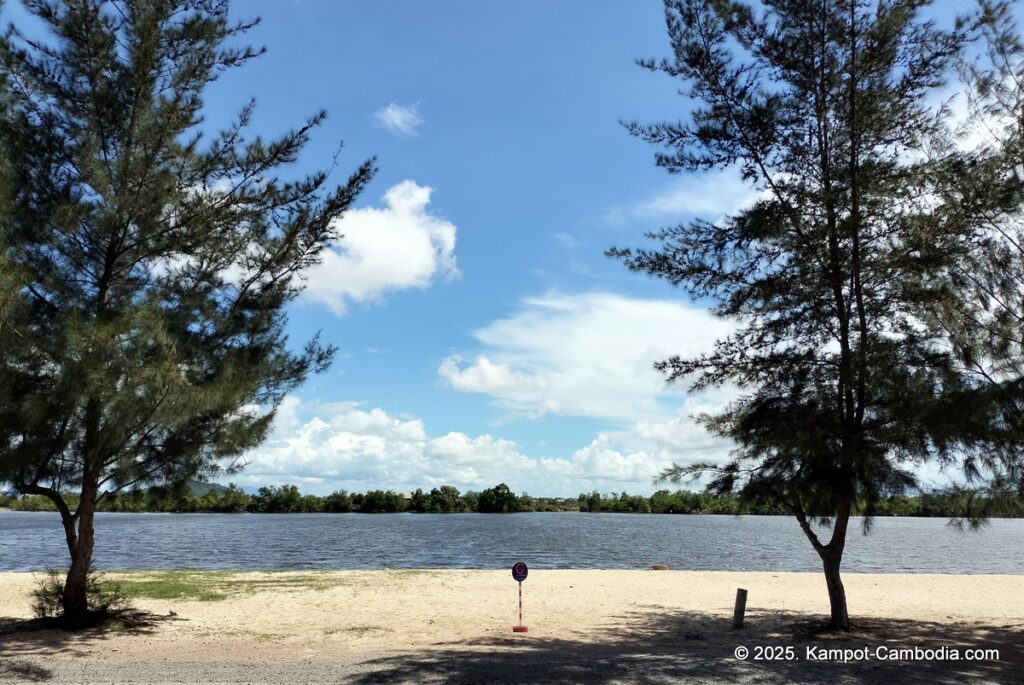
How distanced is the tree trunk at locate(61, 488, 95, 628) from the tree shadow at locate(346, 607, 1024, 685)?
19.5ft

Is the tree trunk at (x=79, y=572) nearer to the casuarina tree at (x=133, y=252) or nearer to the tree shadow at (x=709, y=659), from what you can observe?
the casuarina tree at (x=133, y=252)

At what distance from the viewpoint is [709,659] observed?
9641 mm

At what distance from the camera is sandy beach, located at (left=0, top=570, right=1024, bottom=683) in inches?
340

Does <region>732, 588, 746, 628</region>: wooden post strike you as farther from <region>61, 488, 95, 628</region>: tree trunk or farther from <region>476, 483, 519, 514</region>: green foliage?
<region>476, 483, 519, 514</region>: green foliage

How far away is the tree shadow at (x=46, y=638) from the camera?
28.5 ft

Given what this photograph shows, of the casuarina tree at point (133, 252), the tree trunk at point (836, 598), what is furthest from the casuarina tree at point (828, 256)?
the casuarina tree at point (133, 252)

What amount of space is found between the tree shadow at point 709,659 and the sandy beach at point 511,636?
4 cm

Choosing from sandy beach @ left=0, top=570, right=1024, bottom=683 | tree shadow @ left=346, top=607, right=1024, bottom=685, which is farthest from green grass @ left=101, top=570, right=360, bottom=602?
tree shadow @ left=346, top=607, right=1024, bottom=685

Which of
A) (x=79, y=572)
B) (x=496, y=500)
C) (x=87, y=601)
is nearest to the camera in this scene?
(x=79, y=572)

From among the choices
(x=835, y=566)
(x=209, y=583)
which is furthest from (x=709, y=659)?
(x=209, y=583)

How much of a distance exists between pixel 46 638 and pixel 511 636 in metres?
7.14

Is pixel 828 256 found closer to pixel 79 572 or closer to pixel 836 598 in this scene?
pixel 836 598

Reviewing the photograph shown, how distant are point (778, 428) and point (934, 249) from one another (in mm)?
3348

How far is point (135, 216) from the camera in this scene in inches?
463
